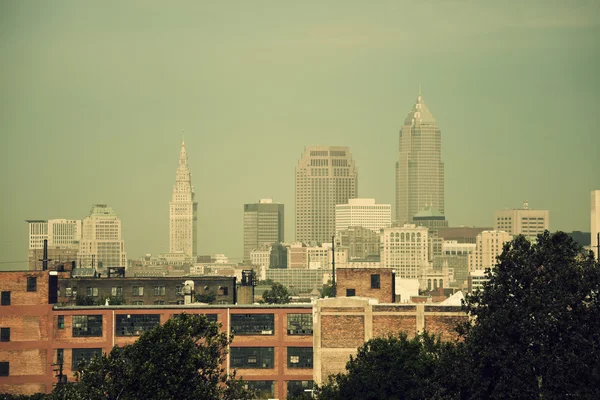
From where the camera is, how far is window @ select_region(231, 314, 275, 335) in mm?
100500

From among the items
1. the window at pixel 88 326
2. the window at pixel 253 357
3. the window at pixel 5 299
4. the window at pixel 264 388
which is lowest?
the window at pixel 264 388

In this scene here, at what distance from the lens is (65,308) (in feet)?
337

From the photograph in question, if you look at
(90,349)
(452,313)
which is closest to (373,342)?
(452,313)

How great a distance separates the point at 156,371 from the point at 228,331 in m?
34.2

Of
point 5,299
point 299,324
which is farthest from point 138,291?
point 299,324

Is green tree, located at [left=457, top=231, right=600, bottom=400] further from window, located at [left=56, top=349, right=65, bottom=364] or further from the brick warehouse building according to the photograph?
window, located at [left=56, top=349, right=65, bottom=364]

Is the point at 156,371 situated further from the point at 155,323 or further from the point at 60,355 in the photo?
the point at 60,355

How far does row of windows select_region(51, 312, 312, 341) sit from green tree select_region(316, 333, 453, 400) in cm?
1703

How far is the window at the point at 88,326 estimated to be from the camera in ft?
335

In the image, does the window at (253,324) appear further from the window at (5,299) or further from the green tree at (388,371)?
the green tree at (388,371)

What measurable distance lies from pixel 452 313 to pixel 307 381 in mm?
11524

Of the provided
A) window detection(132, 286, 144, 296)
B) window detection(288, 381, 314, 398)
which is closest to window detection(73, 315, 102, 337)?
window detection(288, 381, 314, 398)

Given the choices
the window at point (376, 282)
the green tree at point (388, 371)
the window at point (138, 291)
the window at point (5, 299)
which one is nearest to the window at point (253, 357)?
the window at point (376, 282)

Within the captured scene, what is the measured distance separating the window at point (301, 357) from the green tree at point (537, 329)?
34.7m
